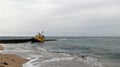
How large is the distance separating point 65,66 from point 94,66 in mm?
2897

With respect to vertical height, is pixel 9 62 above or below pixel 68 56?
above

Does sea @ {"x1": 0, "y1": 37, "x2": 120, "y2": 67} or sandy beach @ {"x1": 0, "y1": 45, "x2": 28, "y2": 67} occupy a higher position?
sandy beach @ {"x1": 0, "y1": 45, "x2": 28, "y2": 67}

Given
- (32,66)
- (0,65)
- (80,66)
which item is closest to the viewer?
(0,65)

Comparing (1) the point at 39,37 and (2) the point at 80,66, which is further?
(1) the point at 39,37

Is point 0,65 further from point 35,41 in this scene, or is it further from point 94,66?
point 35,41

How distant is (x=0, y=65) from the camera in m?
16.9

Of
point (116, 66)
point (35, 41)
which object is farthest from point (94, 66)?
point (35, 41)

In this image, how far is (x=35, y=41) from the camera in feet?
302

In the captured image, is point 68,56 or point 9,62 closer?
point 9,62

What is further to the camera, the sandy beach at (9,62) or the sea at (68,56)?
the sea at (68,56)

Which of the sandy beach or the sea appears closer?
the sandy beach

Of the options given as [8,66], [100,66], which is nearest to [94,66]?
[100,66]

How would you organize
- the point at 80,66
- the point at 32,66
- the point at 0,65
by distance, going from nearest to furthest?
the point at 0,65 → the point at 32,66 → the point at 80,66

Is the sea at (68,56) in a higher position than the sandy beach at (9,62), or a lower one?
lower
